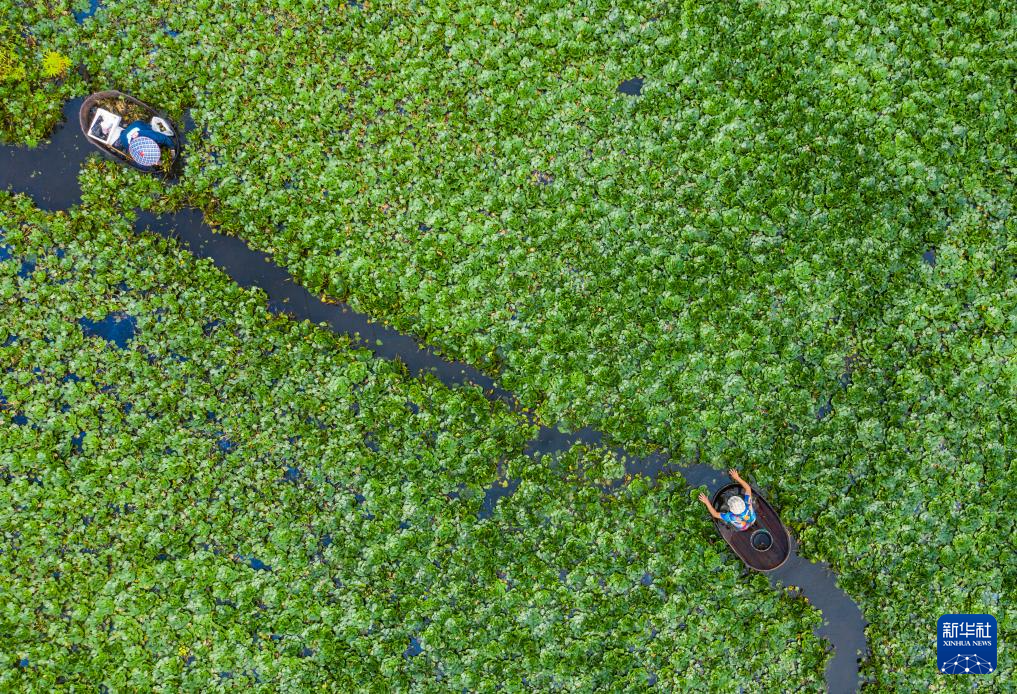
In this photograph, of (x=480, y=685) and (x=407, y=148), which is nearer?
(x=480, y=685)

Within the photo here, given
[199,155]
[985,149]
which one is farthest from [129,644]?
[985,149]

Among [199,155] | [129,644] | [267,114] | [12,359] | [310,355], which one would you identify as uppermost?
[267,114]

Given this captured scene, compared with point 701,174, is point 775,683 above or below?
below

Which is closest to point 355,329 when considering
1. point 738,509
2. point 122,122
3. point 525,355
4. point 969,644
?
point 525,355

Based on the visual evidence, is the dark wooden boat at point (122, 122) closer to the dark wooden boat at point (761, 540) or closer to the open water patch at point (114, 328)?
the open water patch at point (114, 328)

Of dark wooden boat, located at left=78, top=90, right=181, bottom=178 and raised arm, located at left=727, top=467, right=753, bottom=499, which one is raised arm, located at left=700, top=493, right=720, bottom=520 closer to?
raised arm, located at left=727, top=467, right=753, bottom=499

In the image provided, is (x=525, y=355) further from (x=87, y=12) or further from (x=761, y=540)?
(x=87, y=12)

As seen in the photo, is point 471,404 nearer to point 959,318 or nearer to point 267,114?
point 267,114
